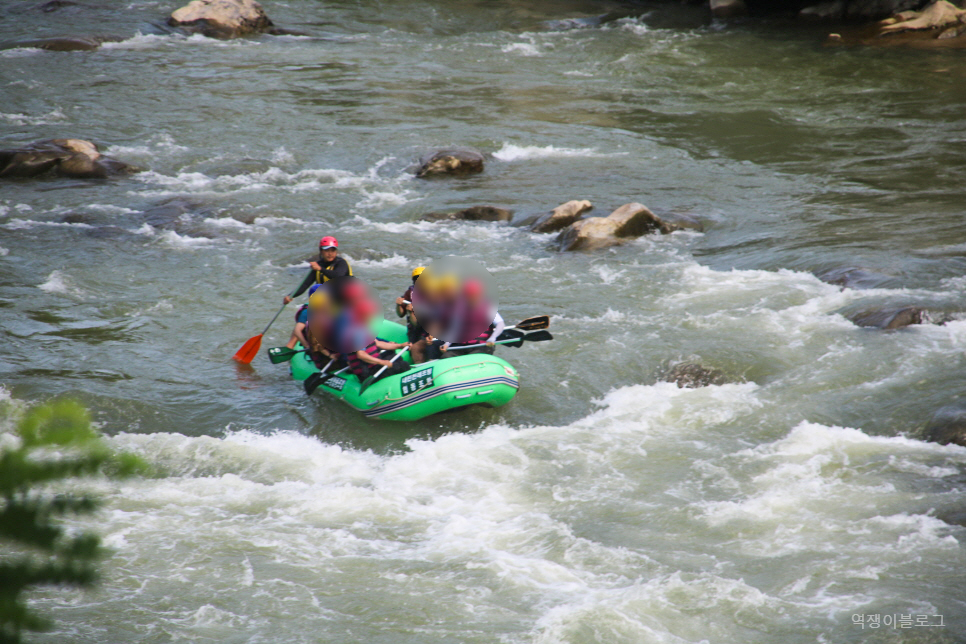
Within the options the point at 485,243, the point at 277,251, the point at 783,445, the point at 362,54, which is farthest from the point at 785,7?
the point at 783,445

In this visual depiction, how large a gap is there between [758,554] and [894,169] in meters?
9.04

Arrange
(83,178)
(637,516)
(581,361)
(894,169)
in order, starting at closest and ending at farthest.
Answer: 1. (637,516)
2. (581,361)
3. (894,169)
4. (83,178)

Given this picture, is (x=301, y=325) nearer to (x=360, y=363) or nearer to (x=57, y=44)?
(x=360, y=363)

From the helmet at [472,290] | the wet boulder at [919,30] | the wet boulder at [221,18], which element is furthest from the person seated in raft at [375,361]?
the wet boulder at [919,30]

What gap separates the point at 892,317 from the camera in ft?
25.2

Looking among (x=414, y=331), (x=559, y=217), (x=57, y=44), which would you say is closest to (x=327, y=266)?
(x=414, y=331)

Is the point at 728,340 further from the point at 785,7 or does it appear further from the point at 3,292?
the point at 785,7

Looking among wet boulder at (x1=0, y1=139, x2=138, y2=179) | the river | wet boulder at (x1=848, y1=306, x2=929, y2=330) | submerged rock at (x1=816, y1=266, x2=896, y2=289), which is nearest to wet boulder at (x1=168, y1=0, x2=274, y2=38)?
the river

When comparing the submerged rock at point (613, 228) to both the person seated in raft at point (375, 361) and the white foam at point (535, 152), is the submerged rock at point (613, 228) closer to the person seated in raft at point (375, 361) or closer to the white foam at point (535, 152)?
the white foam at point (535, 152)

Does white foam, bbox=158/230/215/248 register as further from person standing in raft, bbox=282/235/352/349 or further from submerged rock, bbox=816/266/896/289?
submerged rock, bbox=816/266/896/289

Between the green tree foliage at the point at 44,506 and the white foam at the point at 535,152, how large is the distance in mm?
12691

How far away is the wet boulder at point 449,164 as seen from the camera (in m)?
13.2

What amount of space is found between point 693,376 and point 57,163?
10.7 m

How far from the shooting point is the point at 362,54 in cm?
1989
